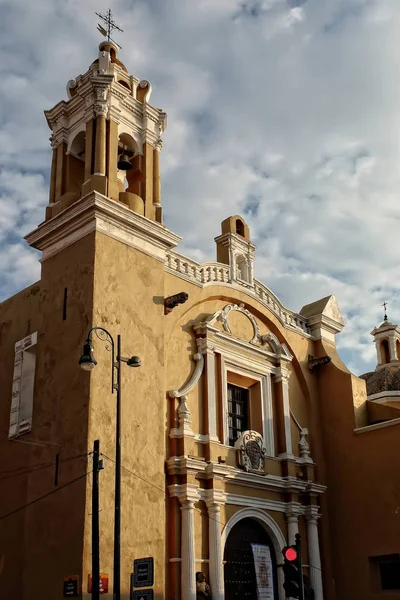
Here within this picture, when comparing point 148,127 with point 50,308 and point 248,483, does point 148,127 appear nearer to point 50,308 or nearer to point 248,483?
point 50,308

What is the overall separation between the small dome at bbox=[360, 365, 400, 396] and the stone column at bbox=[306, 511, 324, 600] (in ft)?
31.3

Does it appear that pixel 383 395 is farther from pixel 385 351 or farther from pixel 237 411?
pixel 237 411

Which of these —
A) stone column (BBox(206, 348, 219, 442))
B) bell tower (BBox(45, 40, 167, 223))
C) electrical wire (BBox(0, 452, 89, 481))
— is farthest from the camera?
bell tower (BBox(45, 40, 167, 223))

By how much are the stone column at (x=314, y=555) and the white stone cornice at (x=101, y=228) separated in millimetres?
7320

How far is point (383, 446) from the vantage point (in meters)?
19.7

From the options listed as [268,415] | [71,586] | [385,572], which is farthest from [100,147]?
[385,572]

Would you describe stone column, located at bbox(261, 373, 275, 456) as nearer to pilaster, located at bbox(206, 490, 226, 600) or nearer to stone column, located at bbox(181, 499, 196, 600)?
pilaster, located at bbox(206, 490, 226, 600)

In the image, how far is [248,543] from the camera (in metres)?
18.0

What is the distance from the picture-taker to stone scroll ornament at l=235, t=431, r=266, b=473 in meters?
18.2

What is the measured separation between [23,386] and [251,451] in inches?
212

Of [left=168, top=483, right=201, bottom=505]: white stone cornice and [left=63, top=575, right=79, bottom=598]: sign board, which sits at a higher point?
[left=168, top=483, right=201, bottom=505]: white stone cornice

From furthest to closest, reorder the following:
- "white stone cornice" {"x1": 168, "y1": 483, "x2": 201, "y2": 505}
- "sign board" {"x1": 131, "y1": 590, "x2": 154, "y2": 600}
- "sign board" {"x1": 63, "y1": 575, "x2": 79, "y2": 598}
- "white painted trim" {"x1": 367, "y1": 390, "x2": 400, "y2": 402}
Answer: "white painted trim" {"x1": 367, "y1": 390, "x2": 400, "y2": 402}
"white stone cornice" {"x1": 168, "y1": 483, "x2": 201, "y2": 505}
"sign board" {"x1": 63, "y1": 575, "x2": 79, "y2": 598}
"sign board" {"x1": 131, "y1": 590, "x2": 154, "y2": 600}

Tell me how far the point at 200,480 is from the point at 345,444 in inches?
203

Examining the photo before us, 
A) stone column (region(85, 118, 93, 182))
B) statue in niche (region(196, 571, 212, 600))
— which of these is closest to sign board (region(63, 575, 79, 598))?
statue in niche (region(196, 571, 212, 600))
